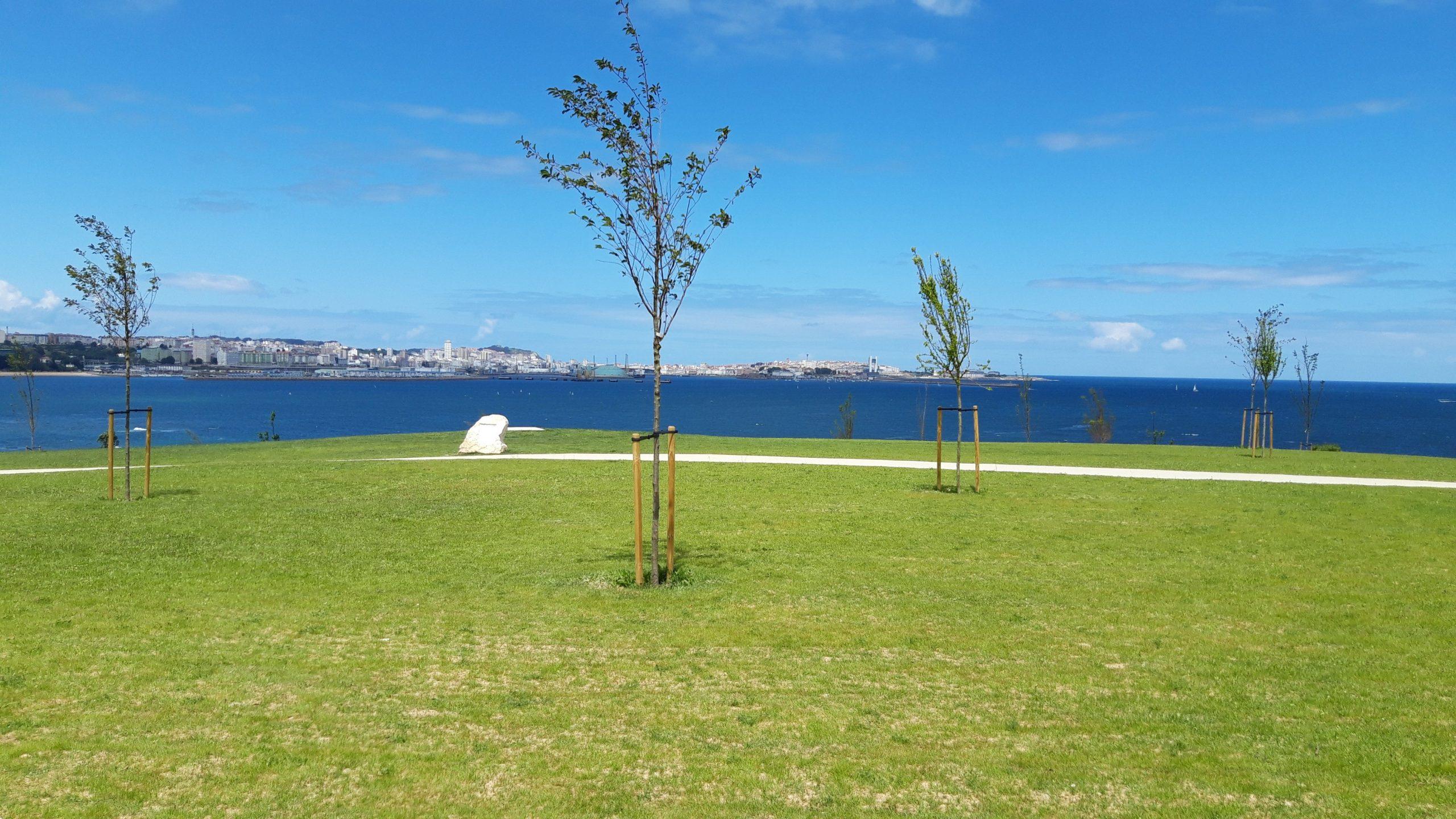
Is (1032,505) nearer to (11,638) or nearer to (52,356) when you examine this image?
(11,638)

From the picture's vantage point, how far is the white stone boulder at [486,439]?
2486cm

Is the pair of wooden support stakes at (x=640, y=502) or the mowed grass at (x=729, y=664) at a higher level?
the pair of wooden support stakes at (x=640, y=502)

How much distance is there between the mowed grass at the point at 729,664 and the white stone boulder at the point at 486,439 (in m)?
9.64

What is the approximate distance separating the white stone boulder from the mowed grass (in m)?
9.64

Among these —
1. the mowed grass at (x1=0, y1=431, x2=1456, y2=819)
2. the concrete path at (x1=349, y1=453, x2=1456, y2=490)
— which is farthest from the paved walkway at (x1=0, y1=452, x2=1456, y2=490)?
the mowed grass at (x1=0, y1=431, x2=1456, y2=819)

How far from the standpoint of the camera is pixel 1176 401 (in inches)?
6964

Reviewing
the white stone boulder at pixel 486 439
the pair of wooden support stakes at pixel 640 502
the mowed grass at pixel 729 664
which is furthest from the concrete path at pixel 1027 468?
the pair of wooden support stakes at pixel 640 502

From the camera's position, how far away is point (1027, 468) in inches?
846

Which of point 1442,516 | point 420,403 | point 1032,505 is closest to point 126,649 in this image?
point 1032,505

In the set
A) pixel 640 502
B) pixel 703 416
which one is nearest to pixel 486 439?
pixel 640 502

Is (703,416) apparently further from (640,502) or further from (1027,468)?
(640,502)

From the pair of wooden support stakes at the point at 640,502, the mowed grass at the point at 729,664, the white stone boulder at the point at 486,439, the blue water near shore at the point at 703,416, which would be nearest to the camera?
the mowed grass at the point at 729,664

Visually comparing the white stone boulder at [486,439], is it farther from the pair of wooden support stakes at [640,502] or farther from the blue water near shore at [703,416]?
the blue water near shore at [703,416]

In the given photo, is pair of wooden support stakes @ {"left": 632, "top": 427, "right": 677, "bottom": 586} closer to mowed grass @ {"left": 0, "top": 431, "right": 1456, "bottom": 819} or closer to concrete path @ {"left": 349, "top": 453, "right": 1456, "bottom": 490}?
mowed grass @ {"left": 0, "top": 431, "right": 1456, "bottom": 819}
